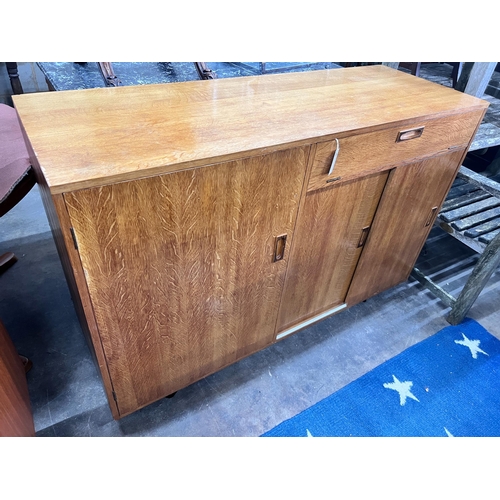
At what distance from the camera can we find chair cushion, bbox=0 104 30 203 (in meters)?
1.37

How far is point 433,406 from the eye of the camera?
159 centimetres

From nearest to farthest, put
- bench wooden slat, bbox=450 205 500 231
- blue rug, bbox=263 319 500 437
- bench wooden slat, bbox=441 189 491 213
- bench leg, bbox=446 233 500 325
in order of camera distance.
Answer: blue rug, bbox=263 319 500 437, bench leg, bbox=446 233 500 325, bench wooden slat, bbox=450 205 500 231, bench wooden slat, bbox=441 189 491 213

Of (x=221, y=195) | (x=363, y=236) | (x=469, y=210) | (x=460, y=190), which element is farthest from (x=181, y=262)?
(x=460, y=190)

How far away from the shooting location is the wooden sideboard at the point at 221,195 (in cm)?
92

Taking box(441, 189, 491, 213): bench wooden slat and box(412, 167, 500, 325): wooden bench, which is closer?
box(412, 167, 500, 325): wooden bench

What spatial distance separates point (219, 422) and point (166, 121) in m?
1.14

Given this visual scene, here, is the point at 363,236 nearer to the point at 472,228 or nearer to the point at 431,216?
the point at 431,216

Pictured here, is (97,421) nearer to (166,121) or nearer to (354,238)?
(166,121)

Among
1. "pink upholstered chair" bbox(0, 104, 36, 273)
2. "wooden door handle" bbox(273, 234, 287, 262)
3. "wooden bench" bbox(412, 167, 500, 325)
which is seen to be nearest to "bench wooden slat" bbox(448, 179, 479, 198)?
"wooden bench" bbox(412, 167, 500, 325)

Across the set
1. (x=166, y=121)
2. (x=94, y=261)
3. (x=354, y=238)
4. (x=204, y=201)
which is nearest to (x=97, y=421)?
(x=94, y=261)

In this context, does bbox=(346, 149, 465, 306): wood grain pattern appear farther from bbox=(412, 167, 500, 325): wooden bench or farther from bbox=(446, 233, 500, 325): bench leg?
bbox=(446, 233, 500, 325): bench leg

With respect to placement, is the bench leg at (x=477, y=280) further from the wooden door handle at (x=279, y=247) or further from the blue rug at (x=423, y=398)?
the wooden door handle at (x=279, y=247)

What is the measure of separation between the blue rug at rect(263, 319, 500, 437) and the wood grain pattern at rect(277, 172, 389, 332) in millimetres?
399

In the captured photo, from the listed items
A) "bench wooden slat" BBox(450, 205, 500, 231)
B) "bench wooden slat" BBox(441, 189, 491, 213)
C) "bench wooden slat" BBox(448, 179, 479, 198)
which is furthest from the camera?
"bench wooden slat" BBox(448, 179, 479, 198)
